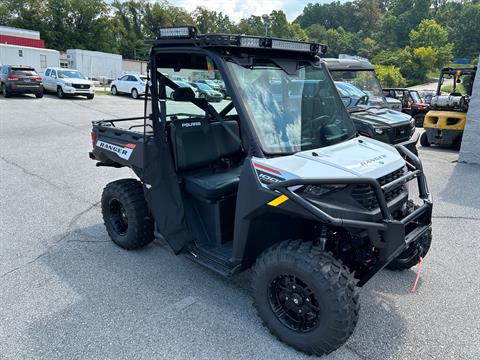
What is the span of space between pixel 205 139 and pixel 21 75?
61.8 ft

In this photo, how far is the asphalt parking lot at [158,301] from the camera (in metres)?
2.71

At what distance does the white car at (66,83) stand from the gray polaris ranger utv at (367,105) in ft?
52.4

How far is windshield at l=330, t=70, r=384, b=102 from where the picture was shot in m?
8.03

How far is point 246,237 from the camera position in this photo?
2.79m

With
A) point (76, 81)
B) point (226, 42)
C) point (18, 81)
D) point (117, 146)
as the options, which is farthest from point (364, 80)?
point (18, 81)

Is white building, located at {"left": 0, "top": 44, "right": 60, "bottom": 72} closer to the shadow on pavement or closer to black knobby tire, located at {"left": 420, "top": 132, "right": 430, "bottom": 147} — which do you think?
black knobby tire, located at {"left": 420, "top": 132, "right": 430, "bottom": 147}

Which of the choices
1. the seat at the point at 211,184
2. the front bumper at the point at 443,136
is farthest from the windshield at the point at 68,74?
the seat at the point at 211,184

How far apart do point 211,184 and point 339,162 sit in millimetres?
1156

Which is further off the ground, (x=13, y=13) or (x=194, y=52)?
→ (x=13, y=13)

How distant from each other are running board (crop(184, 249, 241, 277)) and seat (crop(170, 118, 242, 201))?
0.49 metres

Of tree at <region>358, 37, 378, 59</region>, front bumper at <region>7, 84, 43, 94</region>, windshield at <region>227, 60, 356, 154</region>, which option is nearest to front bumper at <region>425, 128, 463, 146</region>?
windshield at <region>227, 60, 356, 154</region>

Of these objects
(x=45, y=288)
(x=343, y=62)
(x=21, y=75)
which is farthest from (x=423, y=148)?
(x=21, y=75)

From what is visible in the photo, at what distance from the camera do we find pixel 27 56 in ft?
113

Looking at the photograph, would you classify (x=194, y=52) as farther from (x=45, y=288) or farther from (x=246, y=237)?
(x=45, y=288)
